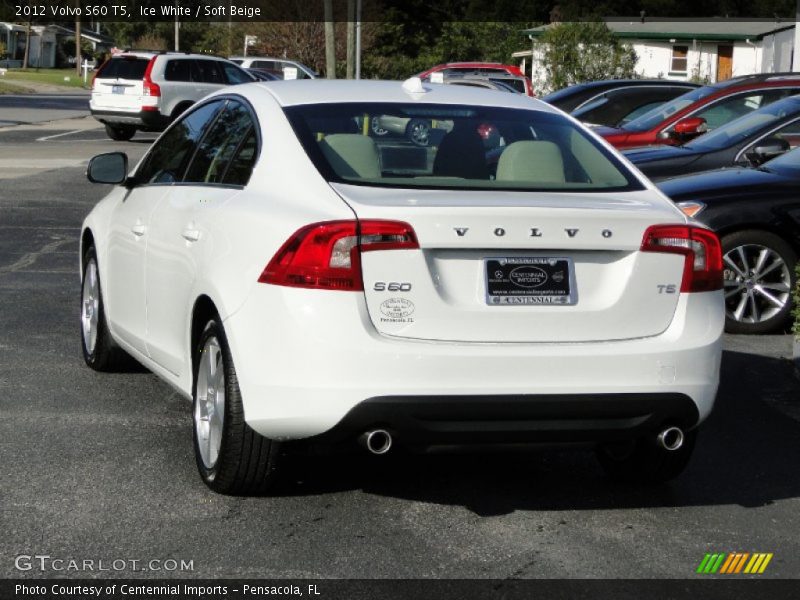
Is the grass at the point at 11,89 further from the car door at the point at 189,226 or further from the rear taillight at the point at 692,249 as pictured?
the rear taillight at the point at 692,249

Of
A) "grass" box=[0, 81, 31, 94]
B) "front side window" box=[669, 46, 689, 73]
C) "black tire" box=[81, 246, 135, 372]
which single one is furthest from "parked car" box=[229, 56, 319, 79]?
"black tire" box=[81, 246, 135, 372]

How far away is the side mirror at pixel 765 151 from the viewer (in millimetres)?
11508

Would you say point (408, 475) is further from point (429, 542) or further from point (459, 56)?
point (459, 56)

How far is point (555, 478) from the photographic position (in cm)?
620

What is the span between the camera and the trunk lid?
506cm

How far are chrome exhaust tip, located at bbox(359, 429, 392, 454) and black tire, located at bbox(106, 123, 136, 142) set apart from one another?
27277mm

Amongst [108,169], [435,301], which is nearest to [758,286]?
[108,169]

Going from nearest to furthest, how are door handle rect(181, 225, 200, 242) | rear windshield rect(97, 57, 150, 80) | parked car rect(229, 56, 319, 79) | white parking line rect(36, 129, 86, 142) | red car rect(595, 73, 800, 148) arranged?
door handle rect(181, 225, 200, 242), red car rect(595, 73, 800, 148), white parking line rect(36, 129, 86, 142), rear windshield rect(97, 57, 150, 80), parked car rect(229, 56, 319, 79)

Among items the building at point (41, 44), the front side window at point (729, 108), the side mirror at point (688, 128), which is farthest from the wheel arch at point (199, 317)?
the building at point (41, 44)

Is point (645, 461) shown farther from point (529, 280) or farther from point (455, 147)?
point (455, 147)

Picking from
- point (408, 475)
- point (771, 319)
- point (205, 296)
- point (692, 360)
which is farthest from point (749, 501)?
point (771, 319)

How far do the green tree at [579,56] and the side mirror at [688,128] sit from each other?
27.3 metres

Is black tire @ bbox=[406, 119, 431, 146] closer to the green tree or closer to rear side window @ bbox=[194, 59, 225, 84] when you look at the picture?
rear side window @ bbox=[194, 59, 225, 84]
